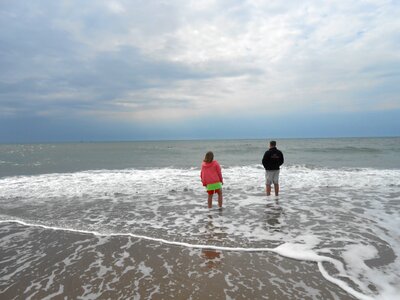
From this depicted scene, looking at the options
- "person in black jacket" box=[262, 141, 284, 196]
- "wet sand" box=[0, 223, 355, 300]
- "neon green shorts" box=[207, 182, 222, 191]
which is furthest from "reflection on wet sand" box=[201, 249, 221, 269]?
"person in black jacket" box=[262, 141, 284, 196]

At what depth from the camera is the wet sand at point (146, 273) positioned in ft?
13.3

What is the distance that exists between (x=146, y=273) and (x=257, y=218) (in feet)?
13.2

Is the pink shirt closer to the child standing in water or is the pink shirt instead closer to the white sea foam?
the child standing in water

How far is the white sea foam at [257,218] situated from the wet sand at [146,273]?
398mm

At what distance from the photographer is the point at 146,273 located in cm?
466

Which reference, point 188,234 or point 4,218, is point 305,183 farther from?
point 4,218

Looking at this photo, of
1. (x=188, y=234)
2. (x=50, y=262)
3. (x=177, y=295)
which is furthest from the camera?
(x=188, y=234)

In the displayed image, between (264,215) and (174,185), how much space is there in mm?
6545

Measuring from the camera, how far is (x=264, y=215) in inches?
321

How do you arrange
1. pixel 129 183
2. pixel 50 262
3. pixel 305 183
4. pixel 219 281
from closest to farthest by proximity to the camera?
1. pixel 219 281
2. pixel 50 262
3. pixel 305 183
4. pixel 129 183

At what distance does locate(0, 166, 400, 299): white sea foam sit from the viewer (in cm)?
515

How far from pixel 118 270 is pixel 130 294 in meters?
0.85

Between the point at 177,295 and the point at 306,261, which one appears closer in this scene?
the point at 177,295

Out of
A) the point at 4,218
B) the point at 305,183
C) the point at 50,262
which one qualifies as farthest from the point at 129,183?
the point at 50,262
